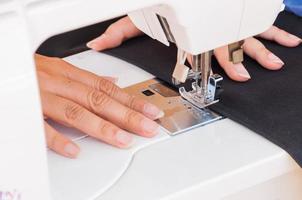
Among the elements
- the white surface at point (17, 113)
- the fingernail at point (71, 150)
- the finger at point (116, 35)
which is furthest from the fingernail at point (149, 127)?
the finger at point (116, 35)

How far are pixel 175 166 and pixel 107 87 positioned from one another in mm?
209

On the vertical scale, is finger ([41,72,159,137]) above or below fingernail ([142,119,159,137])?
above

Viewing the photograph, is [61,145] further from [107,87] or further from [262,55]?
[262,55]

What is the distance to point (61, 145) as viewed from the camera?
2.81ft

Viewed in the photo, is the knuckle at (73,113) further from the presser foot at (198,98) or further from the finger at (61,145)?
the presser foot at (198,98)

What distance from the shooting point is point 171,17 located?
2.61 ft

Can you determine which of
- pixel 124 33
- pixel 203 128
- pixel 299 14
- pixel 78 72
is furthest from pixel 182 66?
pixel 299 14

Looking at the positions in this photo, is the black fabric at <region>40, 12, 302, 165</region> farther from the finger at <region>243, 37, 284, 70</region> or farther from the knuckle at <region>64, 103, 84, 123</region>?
the knuckle at <region>64, 103, 84, 123</region>

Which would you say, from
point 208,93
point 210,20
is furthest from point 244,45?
point 210,20

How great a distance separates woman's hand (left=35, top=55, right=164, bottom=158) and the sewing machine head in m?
0.09

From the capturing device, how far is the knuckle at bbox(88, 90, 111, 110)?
36.1 inches

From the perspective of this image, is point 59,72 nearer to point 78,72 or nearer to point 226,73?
point 78,72

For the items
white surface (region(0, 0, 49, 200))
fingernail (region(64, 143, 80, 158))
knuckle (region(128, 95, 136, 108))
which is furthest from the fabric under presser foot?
white surface (region(0, 0, 49, 200))

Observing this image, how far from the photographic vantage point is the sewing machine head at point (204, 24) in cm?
80
